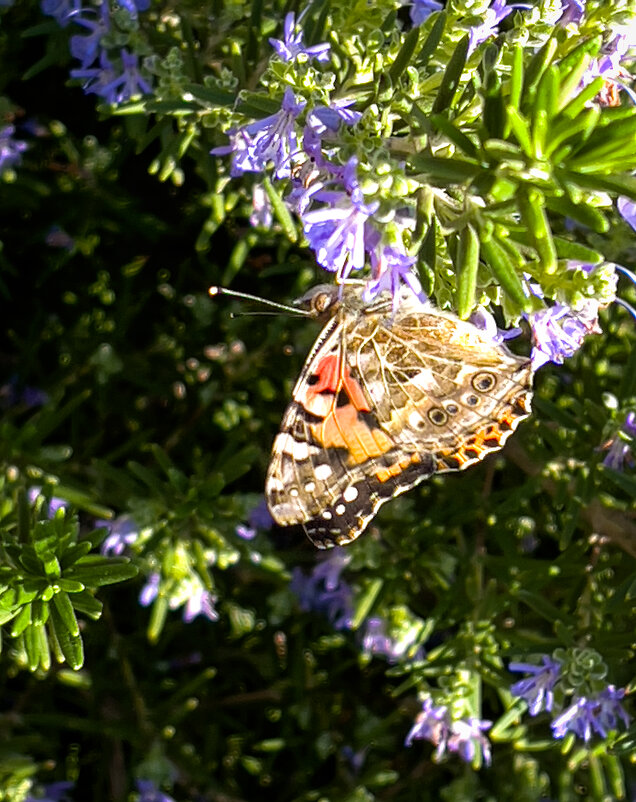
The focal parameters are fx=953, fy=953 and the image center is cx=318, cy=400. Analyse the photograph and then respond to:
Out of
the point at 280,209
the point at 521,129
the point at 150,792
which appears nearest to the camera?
the point at 521,129

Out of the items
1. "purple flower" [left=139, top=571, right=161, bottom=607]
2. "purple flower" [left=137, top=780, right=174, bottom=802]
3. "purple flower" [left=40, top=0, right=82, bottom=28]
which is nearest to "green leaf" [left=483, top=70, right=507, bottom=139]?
"purple flower" [left=40, top=0, right=82, bottom=28]

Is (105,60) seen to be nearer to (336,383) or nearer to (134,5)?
(134,5)

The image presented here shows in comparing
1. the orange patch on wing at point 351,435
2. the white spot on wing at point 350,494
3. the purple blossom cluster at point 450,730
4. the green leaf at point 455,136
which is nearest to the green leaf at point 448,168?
the green leaf at point 455,136

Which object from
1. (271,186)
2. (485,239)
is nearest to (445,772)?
(271,186)

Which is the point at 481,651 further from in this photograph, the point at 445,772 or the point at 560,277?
the point at 560,277

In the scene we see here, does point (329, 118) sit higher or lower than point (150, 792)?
higher

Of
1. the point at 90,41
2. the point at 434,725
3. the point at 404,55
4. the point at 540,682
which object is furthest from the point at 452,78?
the point at 434,725
